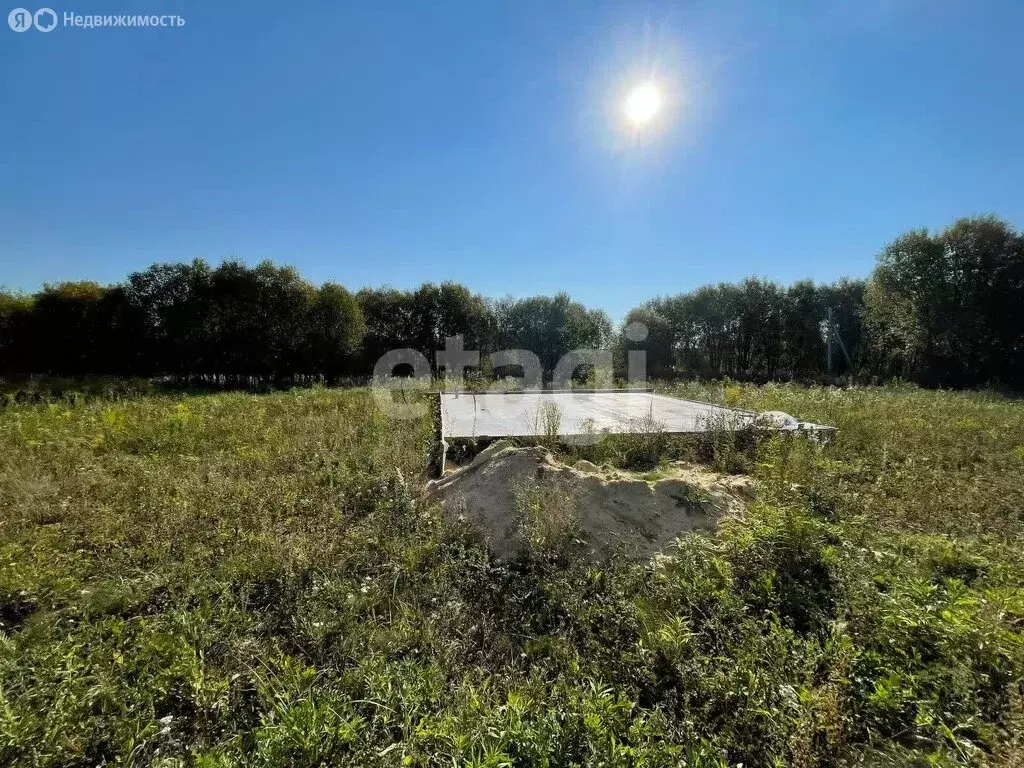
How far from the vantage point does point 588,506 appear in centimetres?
299

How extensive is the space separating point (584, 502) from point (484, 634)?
119 cm

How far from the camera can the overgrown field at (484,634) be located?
1424mm

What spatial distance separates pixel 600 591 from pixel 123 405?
881 cm

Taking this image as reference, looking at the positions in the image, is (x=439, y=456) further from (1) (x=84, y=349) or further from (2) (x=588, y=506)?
(1) (x=84, y=349)

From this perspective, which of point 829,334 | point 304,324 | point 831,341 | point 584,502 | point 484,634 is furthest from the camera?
point 829,334

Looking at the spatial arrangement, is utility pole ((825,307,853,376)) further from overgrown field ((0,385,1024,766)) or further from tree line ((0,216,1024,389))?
overgrown field ((0,385,1024,766))

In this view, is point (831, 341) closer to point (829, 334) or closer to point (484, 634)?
point (829, 334)

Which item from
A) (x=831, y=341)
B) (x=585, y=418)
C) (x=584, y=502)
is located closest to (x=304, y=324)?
(x=585, y=418)

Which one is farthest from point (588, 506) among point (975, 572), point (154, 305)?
point (154, 305)

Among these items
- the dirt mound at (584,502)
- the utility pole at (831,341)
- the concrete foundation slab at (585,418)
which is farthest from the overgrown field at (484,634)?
the utility pole at (831,341)

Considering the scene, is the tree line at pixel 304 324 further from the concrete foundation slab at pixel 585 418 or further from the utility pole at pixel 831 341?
the concrete foundation slab at pixel 585 418

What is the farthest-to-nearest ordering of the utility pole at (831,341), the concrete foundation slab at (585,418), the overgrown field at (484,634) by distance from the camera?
the utility pole at (831,341)
the concrete foundation slab at (585,418)
the overgrown field at (484,634)

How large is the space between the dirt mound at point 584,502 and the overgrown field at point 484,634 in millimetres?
185

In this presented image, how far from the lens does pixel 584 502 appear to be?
3.00 m
